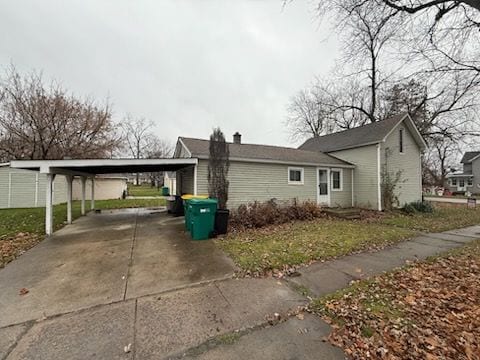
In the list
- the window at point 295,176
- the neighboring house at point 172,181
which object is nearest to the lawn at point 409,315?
the window at point 295,176

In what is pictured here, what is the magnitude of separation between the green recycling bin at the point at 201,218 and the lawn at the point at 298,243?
61 cm

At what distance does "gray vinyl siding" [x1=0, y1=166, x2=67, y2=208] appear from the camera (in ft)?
46.1

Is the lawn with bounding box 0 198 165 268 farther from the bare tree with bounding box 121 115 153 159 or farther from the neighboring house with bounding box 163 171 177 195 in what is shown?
the bare tree with bounding box 121 115 153 159

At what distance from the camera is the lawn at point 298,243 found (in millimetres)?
4902

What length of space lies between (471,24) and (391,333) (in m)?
9.26

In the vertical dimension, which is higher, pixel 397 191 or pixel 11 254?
pixel 397 191

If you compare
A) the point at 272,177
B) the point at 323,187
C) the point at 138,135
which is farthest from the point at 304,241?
the point at 138,135

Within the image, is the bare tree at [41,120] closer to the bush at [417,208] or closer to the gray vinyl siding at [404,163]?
the gray vinyl siding at [404,163]

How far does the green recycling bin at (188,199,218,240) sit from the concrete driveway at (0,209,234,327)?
14.3 inches

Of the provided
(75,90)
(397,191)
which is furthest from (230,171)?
(75,90)

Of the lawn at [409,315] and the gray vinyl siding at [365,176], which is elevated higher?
the gray vinyl siding at [365,176]

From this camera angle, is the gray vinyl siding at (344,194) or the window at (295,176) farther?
the gray vinyl siding at (344,194)

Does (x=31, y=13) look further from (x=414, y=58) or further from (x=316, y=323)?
(x=414, y=58)

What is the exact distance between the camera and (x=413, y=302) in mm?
3295
